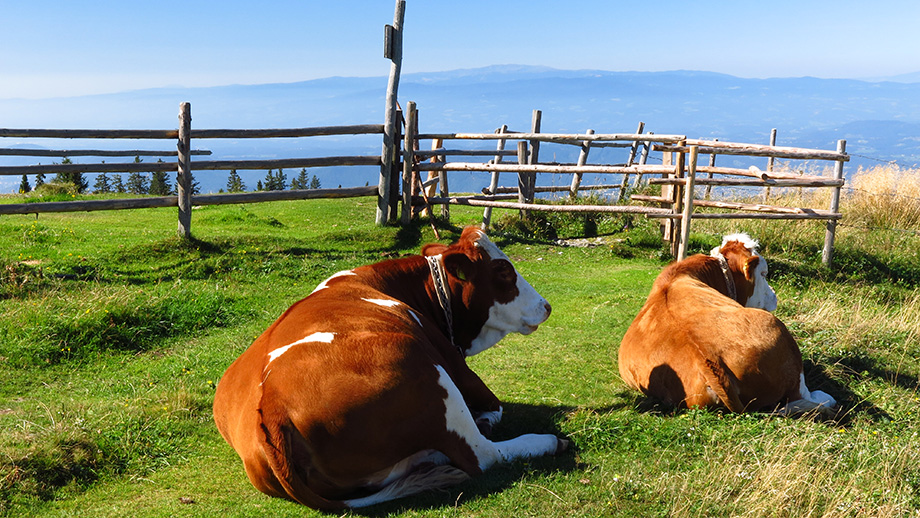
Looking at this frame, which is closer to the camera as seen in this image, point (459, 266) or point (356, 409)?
point (356, 409)

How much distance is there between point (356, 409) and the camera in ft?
11.3

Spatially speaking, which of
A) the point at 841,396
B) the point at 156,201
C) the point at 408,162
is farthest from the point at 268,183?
the point at 841,396

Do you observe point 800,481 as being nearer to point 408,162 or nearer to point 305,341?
point 305,341

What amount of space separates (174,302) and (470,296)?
399cm

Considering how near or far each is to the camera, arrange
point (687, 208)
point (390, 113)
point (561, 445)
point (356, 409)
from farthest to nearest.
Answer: point (390, 113) → point (687, 208) → point (561, 445) → point (356, 409)

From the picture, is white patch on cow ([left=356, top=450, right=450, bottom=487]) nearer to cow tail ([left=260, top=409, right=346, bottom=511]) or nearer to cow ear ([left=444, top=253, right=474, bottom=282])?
cow tail ([left=260, top=409, right=346, bottom=511])

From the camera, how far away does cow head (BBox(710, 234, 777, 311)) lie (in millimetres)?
6758

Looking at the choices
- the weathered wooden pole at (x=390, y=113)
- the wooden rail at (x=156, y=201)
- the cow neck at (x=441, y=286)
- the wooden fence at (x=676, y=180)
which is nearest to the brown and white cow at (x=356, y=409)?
the cow neck at (x=441, y=286)

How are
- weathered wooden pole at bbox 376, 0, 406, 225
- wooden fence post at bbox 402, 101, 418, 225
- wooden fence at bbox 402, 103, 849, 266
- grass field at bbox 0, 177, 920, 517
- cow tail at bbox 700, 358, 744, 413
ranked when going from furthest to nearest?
wooden fence post at bbox 402, 101, 418, 225 → weathered wooden pole at bbox 376, 0, 406, 225 → wooden fence at bbox 402, 103, 849, 266 → cow tail at bbox 700, 358, 744, 413 → grass field at bbox 0, 177, 920, 517

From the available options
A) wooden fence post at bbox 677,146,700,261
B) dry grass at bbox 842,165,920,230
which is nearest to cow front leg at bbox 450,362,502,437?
wooden fence post at bbox 677,146,700,261

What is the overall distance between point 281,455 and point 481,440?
1051 millimetres

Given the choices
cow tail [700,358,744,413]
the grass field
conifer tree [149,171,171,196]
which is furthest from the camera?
conifer tree [149,171,171,196]

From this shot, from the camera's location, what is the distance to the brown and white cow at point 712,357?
15.8 feet

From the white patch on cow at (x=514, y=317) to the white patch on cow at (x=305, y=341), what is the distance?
4.87 ft
